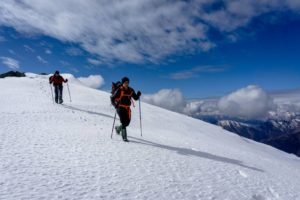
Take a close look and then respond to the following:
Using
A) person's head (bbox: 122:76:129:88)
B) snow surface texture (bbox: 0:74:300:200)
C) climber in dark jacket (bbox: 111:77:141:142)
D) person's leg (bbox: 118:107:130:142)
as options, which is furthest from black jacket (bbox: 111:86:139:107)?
snow surface texture (bbox: 0:74:300:200)

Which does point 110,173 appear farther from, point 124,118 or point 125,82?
point 125,82

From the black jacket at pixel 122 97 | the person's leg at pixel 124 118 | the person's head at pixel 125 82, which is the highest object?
the person's head at pixel 125 82

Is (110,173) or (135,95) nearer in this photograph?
(110,173)

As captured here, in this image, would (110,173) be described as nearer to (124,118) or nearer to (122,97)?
(124,118)

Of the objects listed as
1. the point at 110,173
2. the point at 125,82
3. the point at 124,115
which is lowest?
the point at 110,173

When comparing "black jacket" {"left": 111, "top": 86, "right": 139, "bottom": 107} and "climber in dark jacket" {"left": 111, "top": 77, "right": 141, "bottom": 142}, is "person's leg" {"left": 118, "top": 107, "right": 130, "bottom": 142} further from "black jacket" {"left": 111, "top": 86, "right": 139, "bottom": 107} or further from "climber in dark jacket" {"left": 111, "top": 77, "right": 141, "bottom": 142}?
"black jacket" {"left": 111, "top": 86, "right": 139, "bottom": 107}

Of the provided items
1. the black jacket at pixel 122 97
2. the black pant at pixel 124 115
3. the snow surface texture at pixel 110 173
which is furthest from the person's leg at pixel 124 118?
the snow surface texture at pixel 110 173

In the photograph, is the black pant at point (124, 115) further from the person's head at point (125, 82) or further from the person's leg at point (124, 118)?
the person's head at point (125, 82)

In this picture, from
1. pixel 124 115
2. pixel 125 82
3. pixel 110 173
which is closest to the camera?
pixel 110 173

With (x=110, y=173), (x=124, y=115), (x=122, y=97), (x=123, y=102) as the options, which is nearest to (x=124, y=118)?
(x=124, y=115)

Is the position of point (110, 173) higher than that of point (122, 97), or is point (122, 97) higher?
point (122, 97)

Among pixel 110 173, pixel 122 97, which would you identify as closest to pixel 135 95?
pixel 122 97

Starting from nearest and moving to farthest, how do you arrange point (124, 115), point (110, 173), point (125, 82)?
point (110, 173) → point (125, 82) → point (124, 115)

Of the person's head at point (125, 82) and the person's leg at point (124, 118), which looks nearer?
the person's head at point (125, 82)
